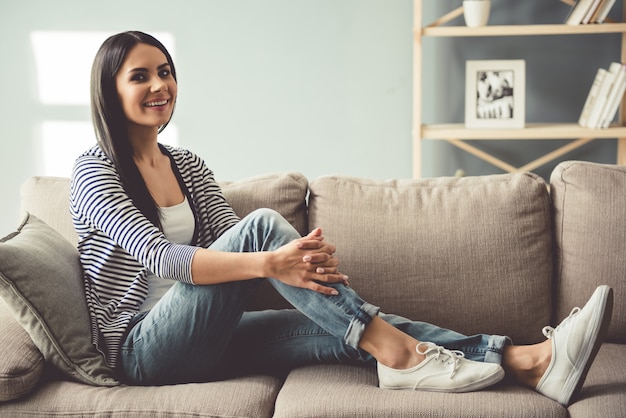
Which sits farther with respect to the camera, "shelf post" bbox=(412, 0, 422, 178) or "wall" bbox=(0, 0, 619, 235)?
"wall" bbox=(0, 0, 619, 235)

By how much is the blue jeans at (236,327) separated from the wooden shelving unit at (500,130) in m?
1.53

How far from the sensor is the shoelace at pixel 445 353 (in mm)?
1635

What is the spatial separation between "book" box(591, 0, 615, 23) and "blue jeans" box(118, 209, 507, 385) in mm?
1840

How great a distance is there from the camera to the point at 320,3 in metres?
3.44

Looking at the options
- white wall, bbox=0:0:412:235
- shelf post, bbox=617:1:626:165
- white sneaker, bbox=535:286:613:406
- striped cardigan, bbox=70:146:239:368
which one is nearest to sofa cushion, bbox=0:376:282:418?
striped cardigan, bbox=70:146:239:368

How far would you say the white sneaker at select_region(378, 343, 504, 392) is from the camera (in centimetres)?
162

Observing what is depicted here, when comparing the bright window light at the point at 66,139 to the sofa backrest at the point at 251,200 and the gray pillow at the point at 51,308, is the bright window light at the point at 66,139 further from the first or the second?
the gray pillow at the point at 51,308

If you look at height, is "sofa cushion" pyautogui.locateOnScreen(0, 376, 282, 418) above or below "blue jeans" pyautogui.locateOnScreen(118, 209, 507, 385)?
below

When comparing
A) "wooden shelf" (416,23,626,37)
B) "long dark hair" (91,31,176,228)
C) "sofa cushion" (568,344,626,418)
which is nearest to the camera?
"sofa cushion" (568,344,626,418)

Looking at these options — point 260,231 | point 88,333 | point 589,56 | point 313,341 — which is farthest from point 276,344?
point 589,56

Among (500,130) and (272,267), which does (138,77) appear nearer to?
(272,267)

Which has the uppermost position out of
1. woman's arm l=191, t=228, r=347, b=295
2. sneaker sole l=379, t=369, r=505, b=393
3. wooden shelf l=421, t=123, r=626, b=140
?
wooden shelf l=421, t=123, r=626, b=140

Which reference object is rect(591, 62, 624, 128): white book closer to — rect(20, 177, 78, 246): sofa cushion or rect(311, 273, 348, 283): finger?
rect(311, 273, 348, 283): finger

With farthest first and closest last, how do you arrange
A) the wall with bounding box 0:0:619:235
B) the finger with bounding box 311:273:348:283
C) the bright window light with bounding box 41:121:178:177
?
the bright window light with bounding box 41:121:178:177
the wall with bounding box 0:0:619:235
the finger with bounding box 311:273:348:283
